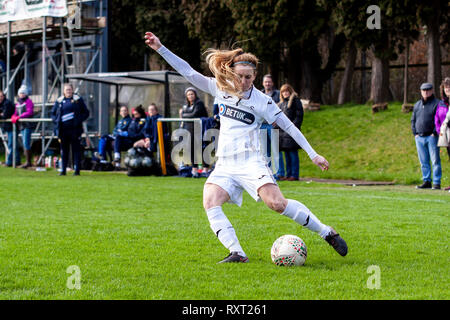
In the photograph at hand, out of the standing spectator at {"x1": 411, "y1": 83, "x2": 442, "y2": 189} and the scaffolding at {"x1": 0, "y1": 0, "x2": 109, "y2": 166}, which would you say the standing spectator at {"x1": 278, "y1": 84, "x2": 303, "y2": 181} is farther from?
the scaffolding at {"x1": 0, "y1": 0, "x2": 109, "y2": 166}

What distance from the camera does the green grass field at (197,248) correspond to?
5555 mm

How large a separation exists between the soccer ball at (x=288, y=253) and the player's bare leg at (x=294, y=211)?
22cm

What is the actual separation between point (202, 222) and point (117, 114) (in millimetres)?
13712

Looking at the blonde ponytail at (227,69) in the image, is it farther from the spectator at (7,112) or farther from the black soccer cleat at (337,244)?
the spectator at (7,112)

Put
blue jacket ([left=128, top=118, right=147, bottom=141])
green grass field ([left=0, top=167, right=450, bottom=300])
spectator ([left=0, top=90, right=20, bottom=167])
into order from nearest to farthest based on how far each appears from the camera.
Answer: green grass field ([left=0, top=167, right=450, bottom=300]), blue jacket ([left=128, top=118, right=147, bottom=141]), spectator ([left=0, top=90, right=20, bottom=167])

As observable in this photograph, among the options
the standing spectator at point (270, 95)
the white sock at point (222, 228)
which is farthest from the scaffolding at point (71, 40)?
the white sock at point (222, 228)

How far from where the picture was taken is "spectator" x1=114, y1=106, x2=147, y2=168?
798 inches

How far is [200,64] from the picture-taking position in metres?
32.9

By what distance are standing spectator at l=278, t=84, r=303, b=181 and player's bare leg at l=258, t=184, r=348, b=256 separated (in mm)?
9616

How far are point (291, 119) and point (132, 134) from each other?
5.51 metres

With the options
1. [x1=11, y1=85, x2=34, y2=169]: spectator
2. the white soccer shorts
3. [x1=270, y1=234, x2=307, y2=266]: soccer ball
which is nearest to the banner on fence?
[x1=11, y1=85, x2=34, y2=169]: spectator

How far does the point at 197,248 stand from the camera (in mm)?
7578

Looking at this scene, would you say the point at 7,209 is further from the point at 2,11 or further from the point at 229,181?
the point at 2,11
